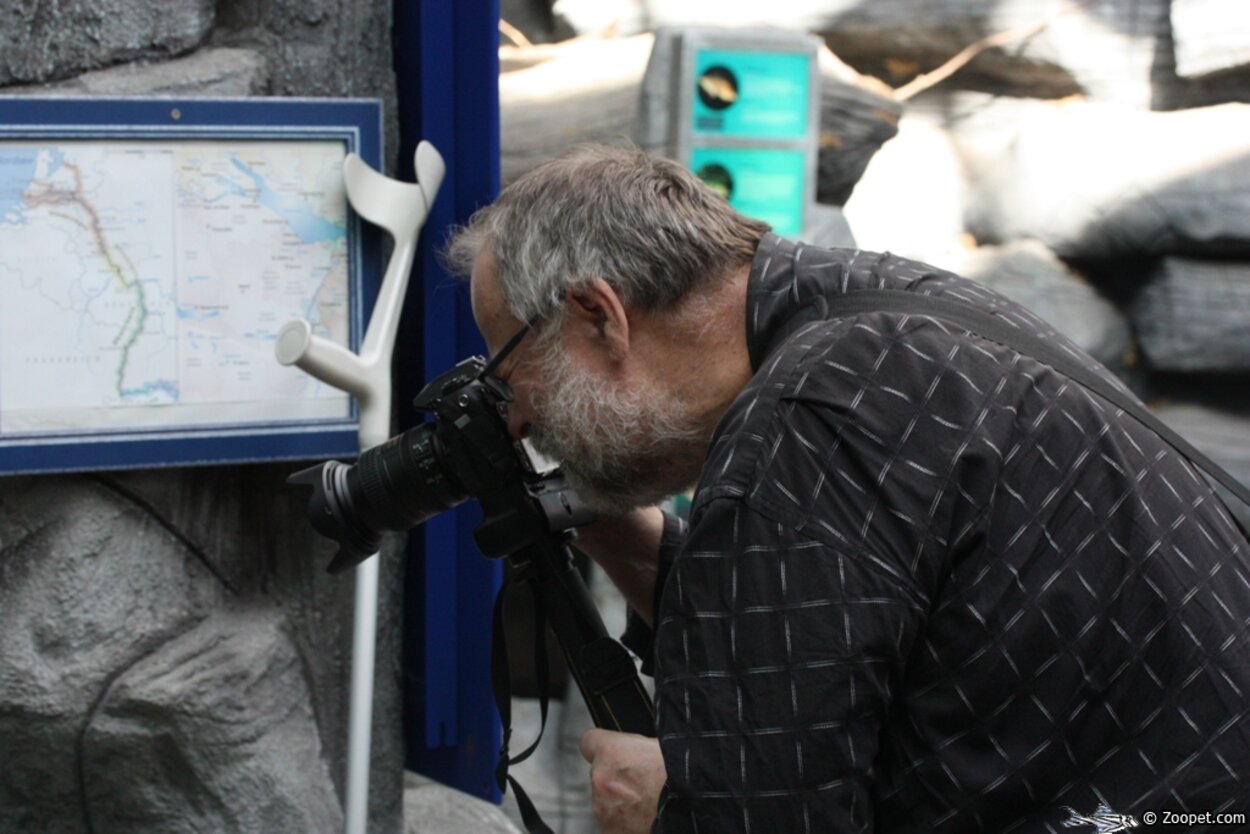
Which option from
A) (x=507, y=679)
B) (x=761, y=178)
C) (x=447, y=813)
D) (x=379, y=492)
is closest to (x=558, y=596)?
(x=507, y=679)

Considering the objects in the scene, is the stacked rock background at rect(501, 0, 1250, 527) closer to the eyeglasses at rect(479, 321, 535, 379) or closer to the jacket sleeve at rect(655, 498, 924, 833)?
the eyeglasses at rect(479, 321, 535, 379)

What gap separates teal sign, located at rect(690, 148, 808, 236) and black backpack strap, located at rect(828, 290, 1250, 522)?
1873 millimetres

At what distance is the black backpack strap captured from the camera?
1297mm

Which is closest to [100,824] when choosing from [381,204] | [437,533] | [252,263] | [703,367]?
[437,533]

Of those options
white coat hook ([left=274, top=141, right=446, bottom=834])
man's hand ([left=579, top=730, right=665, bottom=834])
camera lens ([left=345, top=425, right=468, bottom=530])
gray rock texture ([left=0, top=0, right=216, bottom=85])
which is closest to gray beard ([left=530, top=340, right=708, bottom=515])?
camera lens ([left=345, top=425, right=468, bottom=530])

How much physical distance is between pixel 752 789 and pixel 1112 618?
332mm

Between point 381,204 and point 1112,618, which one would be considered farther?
point 381,204

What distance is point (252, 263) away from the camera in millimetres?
2150

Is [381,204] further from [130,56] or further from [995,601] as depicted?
[995,601]

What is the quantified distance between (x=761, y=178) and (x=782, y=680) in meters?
2.19

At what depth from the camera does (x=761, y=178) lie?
127 inches

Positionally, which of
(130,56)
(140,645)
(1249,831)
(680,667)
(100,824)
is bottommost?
(100,824)

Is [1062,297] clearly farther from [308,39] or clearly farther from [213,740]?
[213,740]

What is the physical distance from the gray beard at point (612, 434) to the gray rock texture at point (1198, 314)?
3.58 meters
